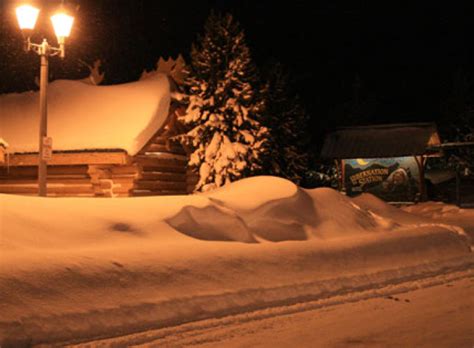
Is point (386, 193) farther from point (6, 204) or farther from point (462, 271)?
point (6, 204)

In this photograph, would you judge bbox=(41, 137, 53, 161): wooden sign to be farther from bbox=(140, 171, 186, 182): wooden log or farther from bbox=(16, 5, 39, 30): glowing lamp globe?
bbox=(140, 171, 186, 182): wooden log

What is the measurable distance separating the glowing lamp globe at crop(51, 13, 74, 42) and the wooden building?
76.2ft

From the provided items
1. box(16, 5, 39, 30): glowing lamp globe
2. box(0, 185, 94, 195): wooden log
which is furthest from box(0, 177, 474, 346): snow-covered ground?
box(0, 185, 94, 195): wooden log

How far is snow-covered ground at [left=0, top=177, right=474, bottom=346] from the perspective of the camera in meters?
6.50

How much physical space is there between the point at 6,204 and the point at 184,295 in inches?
114

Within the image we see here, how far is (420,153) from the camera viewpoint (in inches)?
1287

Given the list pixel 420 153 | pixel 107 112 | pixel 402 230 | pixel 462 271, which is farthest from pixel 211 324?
pixel 420 153

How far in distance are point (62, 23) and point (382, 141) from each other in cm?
2486

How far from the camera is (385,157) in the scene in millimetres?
33781

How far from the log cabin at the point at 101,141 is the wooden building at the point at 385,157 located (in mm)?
13348

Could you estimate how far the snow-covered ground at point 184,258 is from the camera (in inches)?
256

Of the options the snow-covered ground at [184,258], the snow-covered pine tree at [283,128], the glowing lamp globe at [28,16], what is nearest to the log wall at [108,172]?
the glowing lamp globe at [28,16]

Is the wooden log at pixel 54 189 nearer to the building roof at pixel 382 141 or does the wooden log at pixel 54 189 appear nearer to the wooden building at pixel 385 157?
the wooden building at pixel 385 157

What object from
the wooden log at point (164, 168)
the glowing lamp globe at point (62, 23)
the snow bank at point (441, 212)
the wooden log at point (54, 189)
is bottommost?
the snow bank at point (441, 212)
